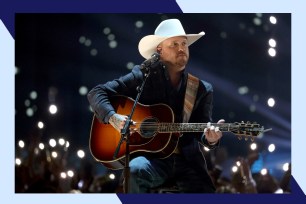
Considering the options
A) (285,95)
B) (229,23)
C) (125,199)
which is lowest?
(125,199)

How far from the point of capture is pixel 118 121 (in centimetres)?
692

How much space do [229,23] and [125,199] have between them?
1790 mm

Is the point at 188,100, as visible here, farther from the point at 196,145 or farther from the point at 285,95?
the point at 285,95

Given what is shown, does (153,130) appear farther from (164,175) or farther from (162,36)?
(162,36)

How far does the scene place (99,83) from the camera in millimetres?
7160

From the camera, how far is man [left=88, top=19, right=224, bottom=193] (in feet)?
22.9

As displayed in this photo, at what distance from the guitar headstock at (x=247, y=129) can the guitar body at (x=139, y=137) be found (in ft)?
1.67

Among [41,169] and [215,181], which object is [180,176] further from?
[41,169]

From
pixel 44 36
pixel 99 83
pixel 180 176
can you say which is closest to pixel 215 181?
pixel 180 176

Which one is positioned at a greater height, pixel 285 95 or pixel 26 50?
pixel 26 50

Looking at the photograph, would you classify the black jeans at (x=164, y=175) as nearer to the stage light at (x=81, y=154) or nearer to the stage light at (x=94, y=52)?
the stage light at (x=81, y=154)

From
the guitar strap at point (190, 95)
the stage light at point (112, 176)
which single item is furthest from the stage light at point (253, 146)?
the stage light at point (112, 176)

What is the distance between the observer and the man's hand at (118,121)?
→ 22.6 ft

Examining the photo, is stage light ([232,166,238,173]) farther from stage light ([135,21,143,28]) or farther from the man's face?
stage light ([135,21,143,28])
